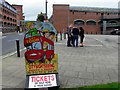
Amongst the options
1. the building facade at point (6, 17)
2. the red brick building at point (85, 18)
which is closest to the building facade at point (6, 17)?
the building facade at point (6, 17)

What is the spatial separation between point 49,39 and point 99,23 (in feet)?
281

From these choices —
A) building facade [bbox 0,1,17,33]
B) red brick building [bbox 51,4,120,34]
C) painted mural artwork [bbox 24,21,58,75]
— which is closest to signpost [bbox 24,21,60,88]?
painted mural artwork [bbox 24,21,58,75]

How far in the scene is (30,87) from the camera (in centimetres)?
554

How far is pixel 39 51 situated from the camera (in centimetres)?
584

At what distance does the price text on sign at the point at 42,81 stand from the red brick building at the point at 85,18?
7965 cm

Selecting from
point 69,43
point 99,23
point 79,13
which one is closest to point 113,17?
point 99,23

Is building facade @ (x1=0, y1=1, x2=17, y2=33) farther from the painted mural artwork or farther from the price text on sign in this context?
the price text on sign

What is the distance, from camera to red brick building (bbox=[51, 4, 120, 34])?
284ft

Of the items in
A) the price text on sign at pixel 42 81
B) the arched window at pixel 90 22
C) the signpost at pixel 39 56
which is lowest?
the price text on sign at pixel 42 81

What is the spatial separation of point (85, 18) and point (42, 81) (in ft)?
279

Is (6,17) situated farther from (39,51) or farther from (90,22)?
(39,51)

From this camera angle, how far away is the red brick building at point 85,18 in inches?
3403

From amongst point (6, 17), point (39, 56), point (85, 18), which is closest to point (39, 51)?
point (39, 56)

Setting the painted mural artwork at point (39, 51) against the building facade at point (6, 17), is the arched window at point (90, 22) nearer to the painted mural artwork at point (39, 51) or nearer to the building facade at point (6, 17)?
the building facade at point (6, 17)
